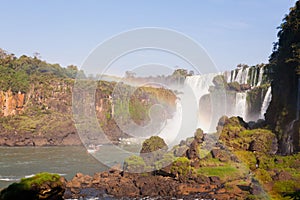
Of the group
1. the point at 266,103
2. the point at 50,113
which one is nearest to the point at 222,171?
the point at 266,103

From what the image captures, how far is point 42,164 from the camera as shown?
31281 mm

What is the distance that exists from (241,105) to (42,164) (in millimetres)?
21380

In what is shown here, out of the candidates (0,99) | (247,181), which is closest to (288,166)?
(247,181)

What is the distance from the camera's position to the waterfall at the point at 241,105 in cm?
3994

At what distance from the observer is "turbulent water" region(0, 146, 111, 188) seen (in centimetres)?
2698

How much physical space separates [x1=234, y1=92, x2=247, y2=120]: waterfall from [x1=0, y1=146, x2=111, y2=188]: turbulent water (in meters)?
14.9

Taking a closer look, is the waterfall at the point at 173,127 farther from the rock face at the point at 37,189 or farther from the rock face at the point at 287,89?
the rock face at the point at 37,189

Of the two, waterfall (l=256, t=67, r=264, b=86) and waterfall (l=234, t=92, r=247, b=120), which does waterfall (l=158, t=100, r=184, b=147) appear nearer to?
waterfall (l=234, t=92, r=247, b=120)

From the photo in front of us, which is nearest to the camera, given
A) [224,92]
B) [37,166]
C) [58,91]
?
[37,166]

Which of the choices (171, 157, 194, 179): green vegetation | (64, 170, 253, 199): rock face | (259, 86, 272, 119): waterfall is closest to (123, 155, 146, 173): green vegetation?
(64, 170, 253, 199): rock face

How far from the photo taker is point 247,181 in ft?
70.1

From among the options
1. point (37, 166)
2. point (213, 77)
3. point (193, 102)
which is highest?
point (213, 77)

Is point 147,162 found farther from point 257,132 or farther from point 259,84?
point 259,84

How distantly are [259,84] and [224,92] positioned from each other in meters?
4.85
